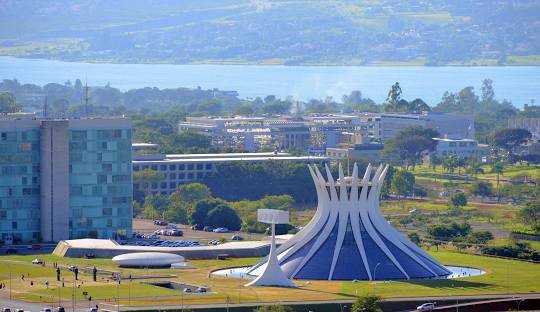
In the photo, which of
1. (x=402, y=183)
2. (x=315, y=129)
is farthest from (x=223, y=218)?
(x=315, y=129)

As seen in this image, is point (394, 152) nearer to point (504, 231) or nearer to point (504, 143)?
point (504, 143)

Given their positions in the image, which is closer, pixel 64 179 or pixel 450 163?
pixel 64 179

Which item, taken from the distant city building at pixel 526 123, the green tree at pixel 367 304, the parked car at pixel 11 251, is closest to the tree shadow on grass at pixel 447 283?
the green tree at pixel 367 304

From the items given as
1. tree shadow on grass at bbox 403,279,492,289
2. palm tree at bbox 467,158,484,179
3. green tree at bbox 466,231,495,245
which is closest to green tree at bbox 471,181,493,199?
palm tree at bbox 467,158,484,179

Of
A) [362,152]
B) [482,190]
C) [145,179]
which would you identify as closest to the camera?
[145,179]

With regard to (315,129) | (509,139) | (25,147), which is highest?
(25,147)

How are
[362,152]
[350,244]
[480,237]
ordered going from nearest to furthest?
[350,244] → [480,237] → [362,152]

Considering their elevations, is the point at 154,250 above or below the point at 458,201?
above

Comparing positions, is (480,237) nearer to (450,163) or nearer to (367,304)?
(367,304)
